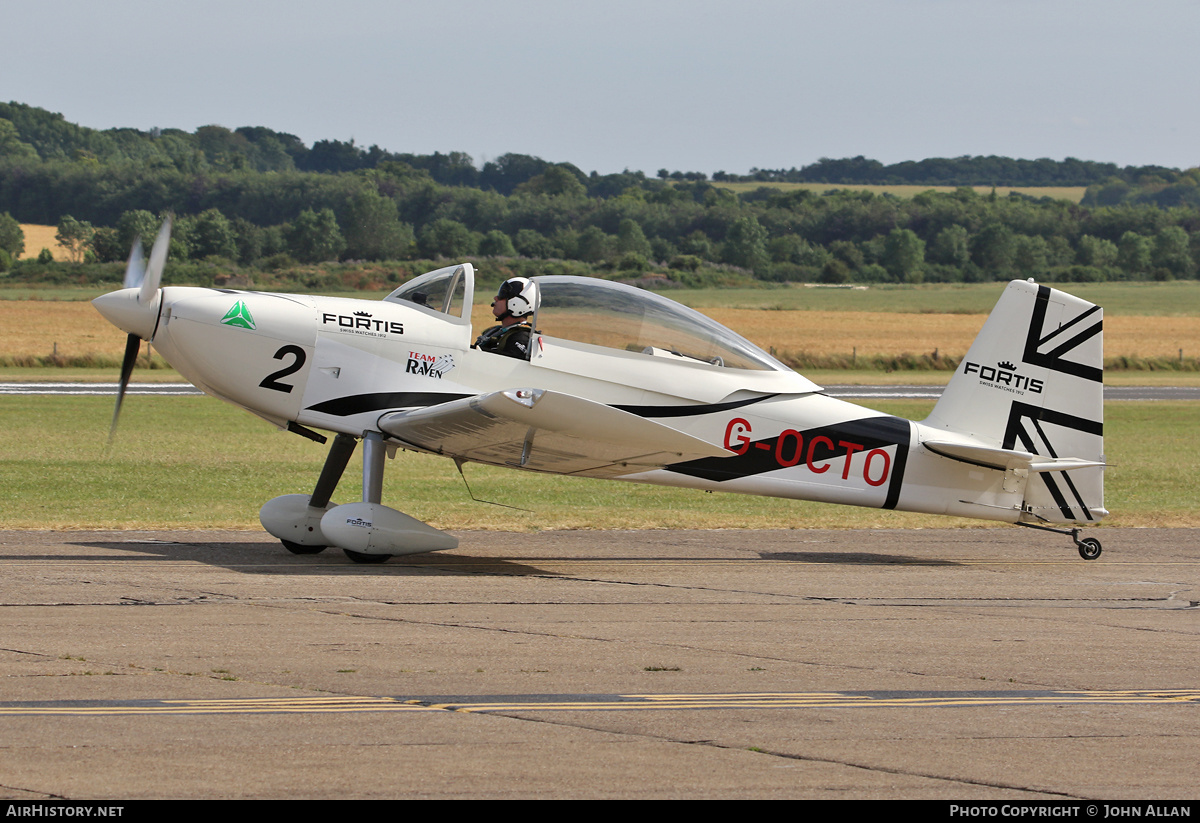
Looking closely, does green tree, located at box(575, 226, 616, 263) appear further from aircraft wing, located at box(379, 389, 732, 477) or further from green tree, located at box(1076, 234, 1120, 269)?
aircraft wing, located at box(379, 389, 732, 477)

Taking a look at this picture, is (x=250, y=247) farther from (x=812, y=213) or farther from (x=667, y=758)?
(x=667, y=758)

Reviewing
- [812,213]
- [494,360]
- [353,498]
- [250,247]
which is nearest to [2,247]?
[250,247]

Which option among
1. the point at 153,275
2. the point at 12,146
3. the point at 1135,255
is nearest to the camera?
the point at 153,275

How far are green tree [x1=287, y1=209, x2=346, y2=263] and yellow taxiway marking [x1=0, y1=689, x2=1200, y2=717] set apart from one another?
86.9 metres

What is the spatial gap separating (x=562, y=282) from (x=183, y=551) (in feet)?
13.9

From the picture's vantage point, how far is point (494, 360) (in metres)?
11.2

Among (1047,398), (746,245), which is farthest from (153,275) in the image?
(746,245)

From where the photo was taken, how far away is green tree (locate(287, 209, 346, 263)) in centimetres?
9419

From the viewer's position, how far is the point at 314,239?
96.4 metres

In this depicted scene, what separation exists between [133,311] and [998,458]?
7.84 m

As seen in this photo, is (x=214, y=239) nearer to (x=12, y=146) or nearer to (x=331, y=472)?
(x=331, y=472)

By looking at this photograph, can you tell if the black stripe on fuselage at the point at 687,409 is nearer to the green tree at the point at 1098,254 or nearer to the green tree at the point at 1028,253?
the green tree at the point at 1028,253

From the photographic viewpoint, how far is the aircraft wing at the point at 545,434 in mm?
9672

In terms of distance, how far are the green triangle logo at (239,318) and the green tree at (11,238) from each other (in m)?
104
